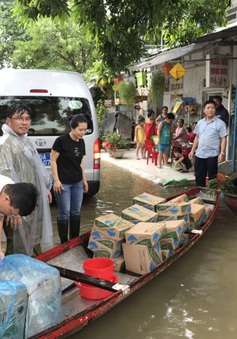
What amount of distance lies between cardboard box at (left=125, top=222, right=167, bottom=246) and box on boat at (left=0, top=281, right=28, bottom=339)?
5.03ft

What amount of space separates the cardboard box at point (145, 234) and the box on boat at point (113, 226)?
0.08 meters

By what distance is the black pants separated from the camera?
22.2 ft

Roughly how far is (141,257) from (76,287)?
2.35 ft

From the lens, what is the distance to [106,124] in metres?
17.9

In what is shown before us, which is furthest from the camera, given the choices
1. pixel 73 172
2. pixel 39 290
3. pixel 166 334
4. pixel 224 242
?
pixel 224 242

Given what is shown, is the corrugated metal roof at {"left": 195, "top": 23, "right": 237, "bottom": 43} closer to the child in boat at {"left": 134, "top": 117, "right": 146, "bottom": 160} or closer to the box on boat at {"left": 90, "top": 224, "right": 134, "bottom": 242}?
the child in boat at {"left": 134, "top": 117, "right": 146, "bottom": 160}

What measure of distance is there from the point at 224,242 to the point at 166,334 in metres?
2.45

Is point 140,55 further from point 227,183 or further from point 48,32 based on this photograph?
point 48,32

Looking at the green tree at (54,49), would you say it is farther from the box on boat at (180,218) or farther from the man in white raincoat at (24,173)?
the man in white raincoat at (24,173)

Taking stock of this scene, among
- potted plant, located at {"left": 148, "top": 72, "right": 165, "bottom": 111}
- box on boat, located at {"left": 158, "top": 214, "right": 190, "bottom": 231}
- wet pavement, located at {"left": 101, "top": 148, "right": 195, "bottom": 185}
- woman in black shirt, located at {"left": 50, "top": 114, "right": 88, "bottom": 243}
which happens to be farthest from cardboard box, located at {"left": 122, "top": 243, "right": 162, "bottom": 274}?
potted plant, located at {"left": 148, "top": 72, "right": 165, "bottom": 111}

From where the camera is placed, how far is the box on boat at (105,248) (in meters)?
4.02

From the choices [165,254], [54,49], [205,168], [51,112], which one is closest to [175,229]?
[165,254]

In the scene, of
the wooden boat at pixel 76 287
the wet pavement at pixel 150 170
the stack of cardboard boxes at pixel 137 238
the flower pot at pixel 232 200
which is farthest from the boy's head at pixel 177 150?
the wooden boat at pixel 76 287

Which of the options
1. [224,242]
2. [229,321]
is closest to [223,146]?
[224,242]
